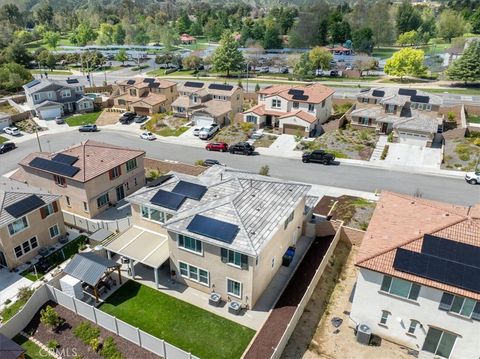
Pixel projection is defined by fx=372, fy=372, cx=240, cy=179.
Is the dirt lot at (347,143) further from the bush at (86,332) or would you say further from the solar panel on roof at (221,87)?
the bush at (86,332)

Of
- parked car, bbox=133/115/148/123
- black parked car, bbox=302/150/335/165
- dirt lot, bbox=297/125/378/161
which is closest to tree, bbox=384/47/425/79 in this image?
dirt lot, bbox=297/125/378/161

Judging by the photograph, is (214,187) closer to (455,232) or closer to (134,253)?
(134,253)

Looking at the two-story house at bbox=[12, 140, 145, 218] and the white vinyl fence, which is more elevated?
the two-story house at bbox=[12, 140, 145, 218]

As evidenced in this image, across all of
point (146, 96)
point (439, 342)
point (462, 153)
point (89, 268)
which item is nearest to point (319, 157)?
point (462, 153)

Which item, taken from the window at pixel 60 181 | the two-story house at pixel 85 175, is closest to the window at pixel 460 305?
the two-story house at pixel 85 175

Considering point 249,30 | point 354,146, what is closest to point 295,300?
point 354,146

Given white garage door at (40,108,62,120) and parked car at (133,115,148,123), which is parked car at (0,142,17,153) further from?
parked car at (133,115,148,123)
